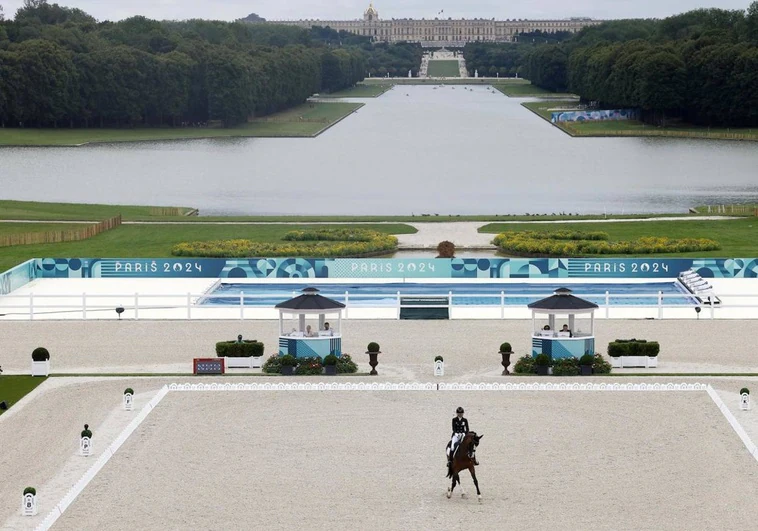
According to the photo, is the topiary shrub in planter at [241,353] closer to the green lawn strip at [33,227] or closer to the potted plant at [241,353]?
the potted plant at [241,353]

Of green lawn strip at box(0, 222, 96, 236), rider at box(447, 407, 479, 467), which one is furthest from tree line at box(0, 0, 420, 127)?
rider at box(447, 407, 479, 467)

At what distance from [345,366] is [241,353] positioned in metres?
3.24

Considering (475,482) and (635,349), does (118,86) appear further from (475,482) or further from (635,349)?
(475,482)

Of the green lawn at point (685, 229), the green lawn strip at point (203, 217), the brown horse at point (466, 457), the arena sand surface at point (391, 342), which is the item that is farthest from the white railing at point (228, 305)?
the green lawn strip at point (203, 217)

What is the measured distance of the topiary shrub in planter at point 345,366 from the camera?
142 ft

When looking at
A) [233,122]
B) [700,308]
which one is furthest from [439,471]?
[233,122]

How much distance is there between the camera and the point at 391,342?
48562 millimetres

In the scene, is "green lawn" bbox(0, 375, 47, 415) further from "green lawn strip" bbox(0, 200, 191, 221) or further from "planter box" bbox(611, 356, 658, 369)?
"green lawn strip" bbox(0, 200, 191, 221)

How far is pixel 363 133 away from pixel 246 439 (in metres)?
139

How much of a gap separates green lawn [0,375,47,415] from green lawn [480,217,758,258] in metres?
38.1

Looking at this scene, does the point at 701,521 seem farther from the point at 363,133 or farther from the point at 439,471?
the point at 363,133

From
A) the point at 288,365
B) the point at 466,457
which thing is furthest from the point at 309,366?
the point at 466,457

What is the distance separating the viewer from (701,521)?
29.0m

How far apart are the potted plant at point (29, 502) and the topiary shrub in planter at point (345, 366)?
15.3 meters
